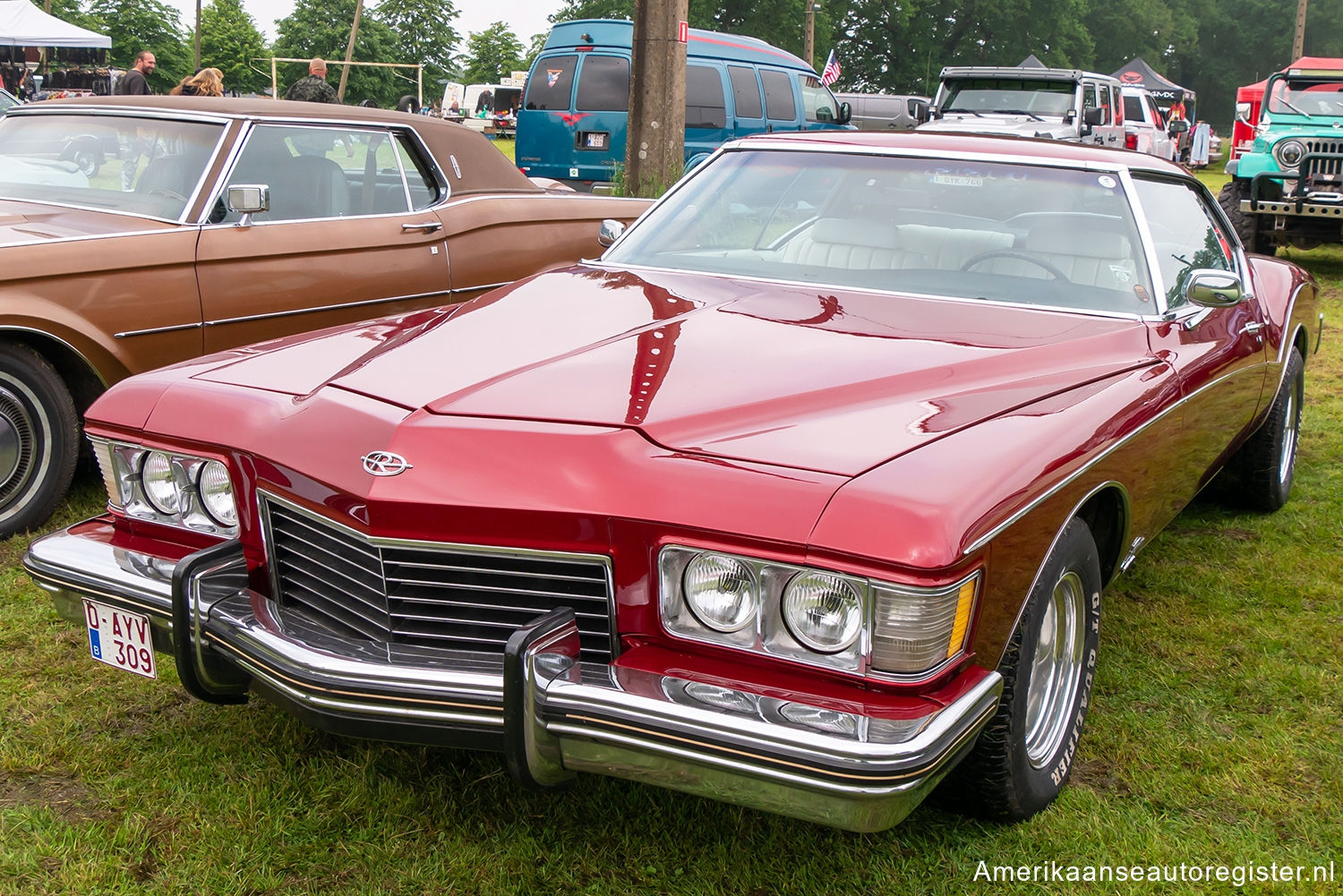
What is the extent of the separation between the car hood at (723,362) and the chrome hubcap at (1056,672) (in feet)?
1.61

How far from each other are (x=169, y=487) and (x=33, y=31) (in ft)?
84.8

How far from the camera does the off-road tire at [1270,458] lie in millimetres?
4555

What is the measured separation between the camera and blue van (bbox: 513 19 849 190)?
13242 millimetres

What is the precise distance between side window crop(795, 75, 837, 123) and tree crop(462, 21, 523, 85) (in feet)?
211

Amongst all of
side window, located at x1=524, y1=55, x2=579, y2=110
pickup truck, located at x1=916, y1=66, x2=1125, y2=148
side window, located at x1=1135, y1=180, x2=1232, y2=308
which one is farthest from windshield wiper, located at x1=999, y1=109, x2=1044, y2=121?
side window, located at x1=1135, y1=180, x2=1232, y2=308

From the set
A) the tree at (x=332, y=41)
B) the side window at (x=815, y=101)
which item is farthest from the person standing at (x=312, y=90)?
the tree at (x=332, y=41)

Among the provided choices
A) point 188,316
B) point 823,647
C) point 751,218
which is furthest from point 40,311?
point 823,647

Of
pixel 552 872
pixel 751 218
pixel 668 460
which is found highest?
pixel 751 218

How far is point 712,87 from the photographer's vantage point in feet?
46.9

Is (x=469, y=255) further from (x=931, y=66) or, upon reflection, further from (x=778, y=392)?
(x=931, y=66)

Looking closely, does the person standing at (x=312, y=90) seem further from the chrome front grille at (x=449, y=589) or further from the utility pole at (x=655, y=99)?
the chrome front grille at (x=449, y=589)

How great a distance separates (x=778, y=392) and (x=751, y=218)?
135 centimetres

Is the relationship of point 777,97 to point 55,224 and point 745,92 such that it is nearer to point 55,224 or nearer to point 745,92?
point 745,92

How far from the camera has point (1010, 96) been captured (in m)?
15.7
